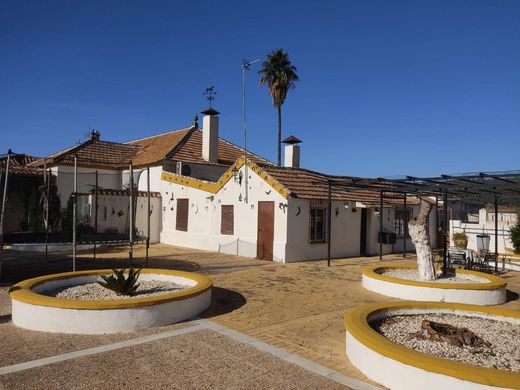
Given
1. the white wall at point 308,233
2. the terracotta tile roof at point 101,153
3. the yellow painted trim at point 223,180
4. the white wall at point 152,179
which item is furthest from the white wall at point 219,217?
the terracotta tile roof at point 101,153

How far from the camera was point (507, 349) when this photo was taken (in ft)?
17.9

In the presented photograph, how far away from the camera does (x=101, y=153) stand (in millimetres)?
25812

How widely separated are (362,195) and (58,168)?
54.7 ft

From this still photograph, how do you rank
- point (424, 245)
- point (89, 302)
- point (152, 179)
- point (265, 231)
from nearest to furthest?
point (89, 302)
point (424, 245)
point (265, 231)
point (152, 179)

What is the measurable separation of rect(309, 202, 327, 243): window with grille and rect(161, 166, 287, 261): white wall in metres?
1.54

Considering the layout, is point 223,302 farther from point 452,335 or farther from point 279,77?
point 279,77

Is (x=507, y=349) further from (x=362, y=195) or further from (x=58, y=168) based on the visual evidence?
(x=58, y=168)

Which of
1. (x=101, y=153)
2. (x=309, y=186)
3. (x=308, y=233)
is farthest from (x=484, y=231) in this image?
(x=101, y=153)

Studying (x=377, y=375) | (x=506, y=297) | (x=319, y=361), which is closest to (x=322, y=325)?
(x=319, y=361)

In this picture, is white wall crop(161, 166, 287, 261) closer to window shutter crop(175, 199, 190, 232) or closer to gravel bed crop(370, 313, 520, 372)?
window shutter crop(175, 199, 190, 232)

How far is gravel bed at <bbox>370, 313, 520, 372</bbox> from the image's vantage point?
507 cm

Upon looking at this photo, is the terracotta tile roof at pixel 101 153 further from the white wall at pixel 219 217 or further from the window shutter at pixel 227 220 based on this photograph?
the window shutter at pixel 227 220

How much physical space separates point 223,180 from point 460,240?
534 inches

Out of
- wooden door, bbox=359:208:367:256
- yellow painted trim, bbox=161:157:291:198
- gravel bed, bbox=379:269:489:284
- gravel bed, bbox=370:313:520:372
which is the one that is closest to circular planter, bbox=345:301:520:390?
gravel bed, bbox=370:313:520:372
